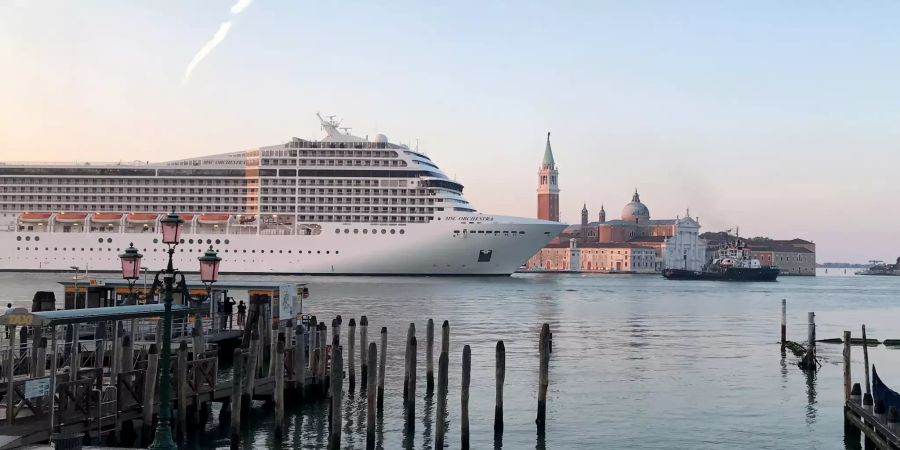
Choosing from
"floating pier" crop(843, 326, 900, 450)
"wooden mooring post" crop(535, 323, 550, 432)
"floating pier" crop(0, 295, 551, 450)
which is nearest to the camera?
"floating pier" crop(0, 295, 551, 450)

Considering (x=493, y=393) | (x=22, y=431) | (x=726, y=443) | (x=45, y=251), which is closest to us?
(x=22, y=431)

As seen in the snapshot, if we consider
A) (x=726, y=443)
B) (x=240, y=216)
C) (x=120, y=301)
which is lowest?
(x=726, y=443)

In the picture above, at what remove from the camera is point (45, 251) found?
84.5 meters

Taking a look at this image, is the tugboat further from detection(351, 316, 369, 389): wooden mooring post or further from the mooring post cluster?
the mooring post cluster

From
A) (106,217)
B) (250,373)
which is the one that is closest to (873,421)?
(250,373)

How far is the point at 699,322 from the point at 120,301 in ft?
97.4

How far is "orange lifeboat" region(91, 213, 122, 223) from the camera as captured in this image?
85.9 meters

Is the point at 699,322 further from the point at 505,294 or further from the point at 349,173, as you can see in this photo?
the point at 349,173

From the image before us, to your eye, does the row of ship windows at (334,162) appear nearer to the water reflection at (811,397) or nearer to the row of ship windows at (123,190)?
the row of ship windows at (123,190)

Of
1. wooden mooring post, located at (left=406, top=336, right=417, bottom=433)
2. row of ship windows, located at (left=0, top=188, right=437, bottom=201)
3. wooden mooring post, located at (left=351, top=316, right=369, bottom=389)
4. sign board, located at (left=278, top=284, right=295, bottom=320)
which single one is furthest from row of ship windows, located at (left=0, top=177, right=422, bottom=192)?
wooden mooring post, located at (left=406, top=336, right=417, bottom=433)

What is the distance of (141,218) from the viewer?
86.3 metres

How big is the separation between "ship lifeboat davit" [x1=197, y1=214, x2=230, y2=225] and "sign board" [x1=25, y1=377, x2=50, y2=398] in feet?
238

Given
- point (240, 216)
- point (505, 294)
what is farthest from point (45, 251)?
point (505, 294)

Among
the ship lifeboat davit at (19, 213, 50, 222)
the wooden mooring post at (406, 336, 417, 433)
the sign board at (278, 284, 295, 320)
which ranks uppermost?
the ship lifeboat davit at (19, 213, 50, 222)
